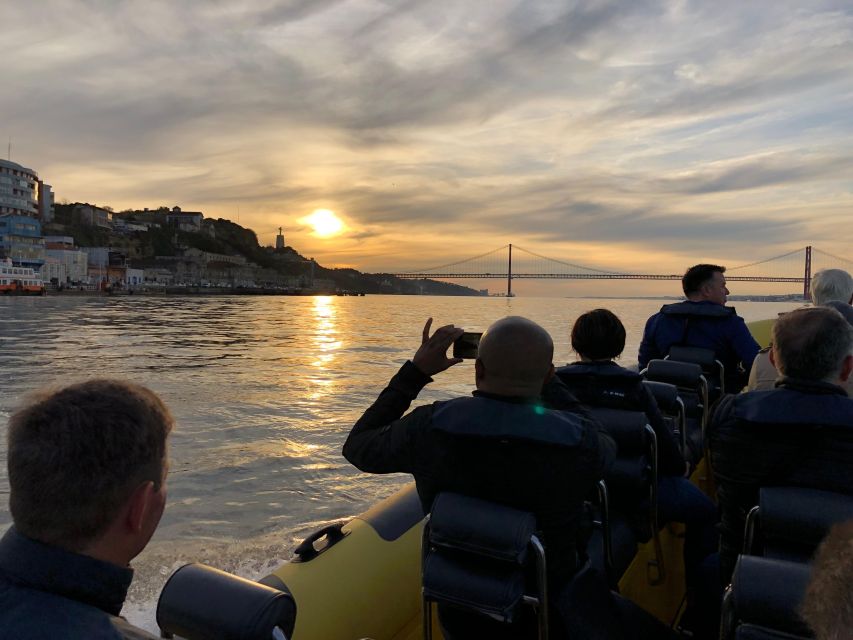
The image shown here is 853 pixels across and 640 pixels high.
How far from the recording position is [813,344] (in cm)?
151

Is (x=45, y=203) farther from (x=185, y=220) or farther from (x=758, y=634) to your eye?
(x=758, y=634)

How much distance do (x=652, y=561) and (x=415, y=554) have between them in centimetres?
110

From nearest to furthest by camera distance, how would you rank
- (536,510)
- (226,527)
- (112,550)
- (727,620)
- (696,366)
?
1. (112,550)
2. (727,620)
3. (536,510)
4. (696,366)
5. (226,527)

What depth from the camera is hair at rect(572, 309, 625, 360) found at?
2146 millimetres

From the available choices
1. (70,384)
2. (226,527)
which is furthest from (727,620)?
(226,527)

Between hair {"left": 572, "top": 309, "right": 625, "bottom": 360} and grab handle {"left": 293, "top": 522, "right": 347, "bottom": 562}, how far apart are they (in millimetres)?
1041

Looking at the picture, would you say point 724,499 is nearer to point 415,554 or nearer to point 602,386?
point 602,386

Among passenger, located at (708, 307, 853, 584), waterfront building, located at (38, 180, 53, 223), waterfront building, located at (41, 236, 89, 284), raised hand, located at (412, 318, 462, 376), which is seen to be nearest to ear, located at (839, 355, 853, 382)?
passenger, located at (708, 307, 853, 584)

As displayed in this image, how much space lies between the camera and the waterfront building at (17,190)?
70250 mm

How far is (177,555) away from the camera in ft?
12.1

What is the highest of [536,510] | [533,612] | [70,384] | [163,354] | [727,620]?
[70,384]

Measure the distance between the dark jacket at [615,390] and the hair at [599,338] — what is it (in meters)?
0.05

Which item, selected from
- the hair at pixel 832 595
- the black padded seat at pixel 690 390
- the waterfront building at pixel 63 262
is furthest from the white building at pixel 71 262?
the hair at pixel 832 595

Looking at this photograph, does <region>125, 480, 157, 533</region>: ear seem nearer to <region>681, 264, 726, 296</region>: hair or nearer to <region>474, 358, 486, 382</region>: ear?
<region>474, 358, 486, 382</region>: ear
